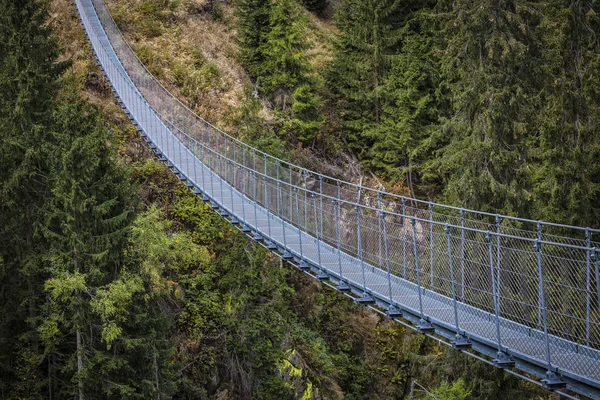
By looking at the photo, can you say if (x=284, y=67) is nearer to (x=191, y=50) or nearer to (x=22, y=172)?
(x=191, y=50)

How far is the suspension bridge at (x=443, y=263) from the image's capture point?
820cm

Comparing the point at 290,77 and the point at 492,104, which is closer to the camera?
the point at 492,104

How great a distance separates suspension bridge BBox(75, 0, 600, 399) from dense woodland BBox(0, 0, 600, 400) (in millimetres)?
1357

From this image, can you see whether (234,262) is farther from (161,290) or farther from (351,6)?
(351,6)

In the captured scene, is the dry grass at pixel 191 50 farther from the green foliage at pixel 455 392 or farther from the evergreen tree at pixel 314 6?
the green foliage at pixel 455 392

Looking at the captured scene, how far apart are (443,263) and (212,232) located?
29.1ft

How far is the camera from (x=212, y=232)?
18.3 m

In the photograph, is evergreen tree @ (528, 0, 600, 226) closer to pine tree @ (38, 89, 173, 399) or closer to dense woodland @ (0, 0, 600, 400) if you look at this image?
dense woodland @ (0, 0, 600, 400)

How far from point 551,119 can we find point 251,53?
11.9 metres

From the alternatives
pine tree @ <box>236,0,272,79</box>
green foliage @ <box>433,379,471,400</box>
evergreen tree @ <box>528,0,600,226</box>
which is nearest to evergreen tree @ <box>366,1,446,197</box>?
pine tree @ <box>236,0,272,79</box>

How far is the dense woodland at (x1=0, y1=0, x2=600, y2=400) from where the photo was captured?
13.1 metres

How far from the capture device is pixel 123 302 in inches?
492

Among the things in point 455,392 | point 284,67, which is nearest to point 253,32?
point 284,67

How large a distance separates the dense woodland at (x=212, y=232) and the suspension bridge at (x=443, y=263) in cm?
136
